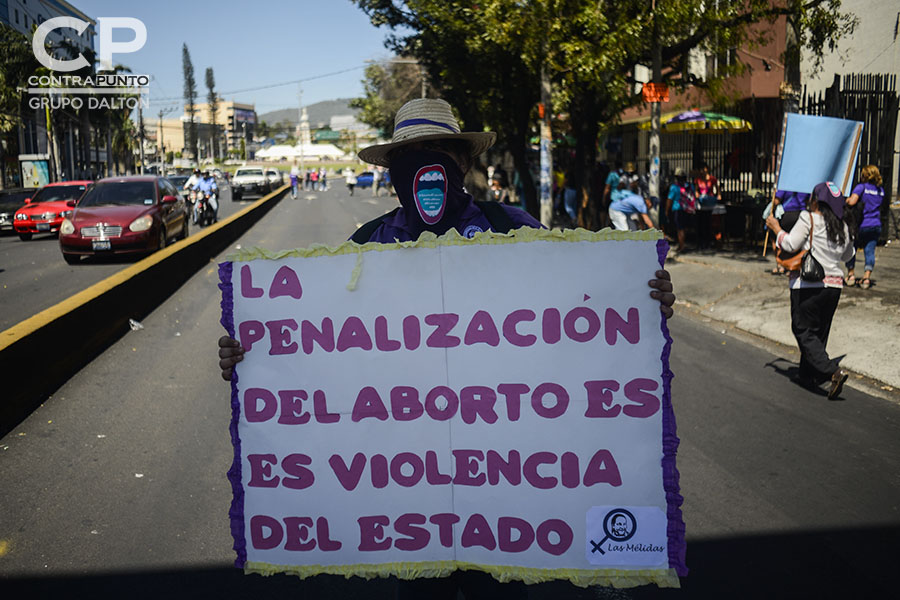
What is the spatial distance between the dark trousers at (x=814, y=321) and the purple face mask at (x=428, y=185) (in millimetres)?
4893

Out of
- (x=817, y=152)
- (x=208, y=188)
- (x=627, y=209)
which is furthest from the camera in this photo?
(x=208, y=188)

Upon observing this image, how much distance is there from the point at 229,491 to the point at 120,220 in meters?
13.5

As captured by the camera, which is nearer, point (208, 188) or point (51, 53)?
point (208, 188)

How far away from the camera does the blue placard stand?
875cm

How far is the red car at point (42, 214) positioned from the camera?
23703 mm

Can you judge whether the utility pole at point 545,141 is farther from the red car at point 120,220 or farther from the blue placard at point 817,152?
the blue placard at point 817,152

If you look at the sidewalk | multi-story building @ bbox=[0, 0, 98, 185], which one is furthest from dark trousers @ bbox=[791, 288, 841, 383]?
multi-story building @ bbox=[0, 0, 98, 185]

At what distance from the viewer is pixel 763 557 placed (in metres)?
3.84

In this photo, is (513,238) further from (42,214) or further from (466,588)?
(42,214)

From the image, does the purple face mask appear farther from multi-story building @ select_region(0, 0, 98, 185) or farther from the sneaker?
multi-story building @ select_region(0, 0, 98, 185)

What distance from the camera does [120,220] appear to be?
1667 centimetres

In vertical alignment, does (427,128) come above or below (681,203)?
above

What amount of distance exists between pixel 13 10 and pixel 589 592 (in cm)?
6691

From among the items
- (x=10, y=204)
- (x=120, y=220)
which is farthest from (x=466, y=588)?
(x=10, y=204)
